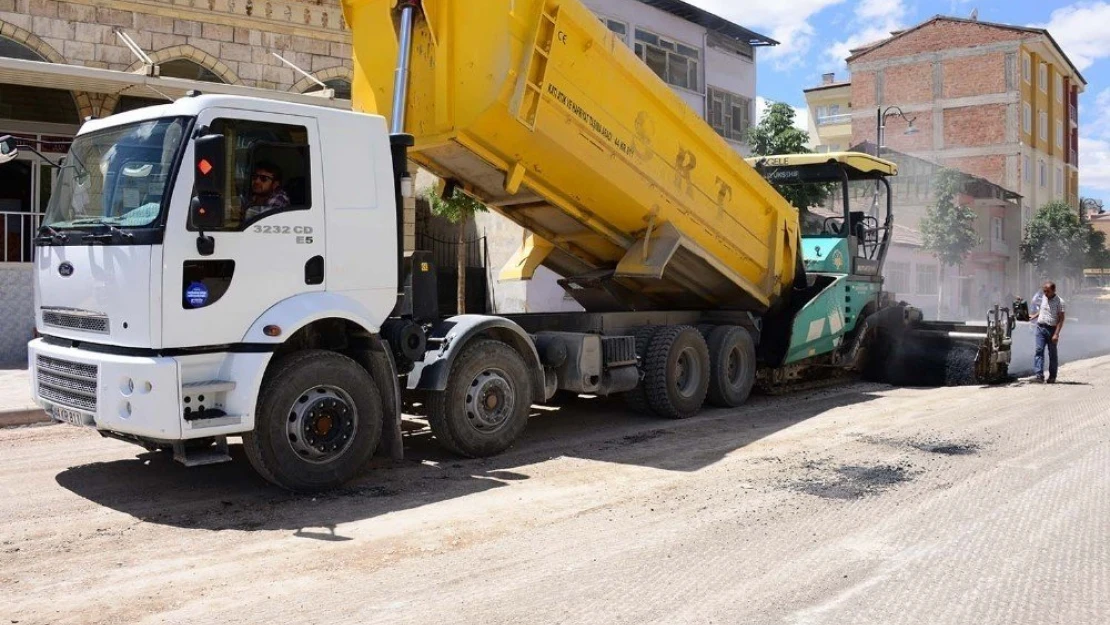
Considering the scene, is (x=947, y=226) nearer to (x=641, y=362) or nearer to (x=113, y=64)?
(x=641, y=362)

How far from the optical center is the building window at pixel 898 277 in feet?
127

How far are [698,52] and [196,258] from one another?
956 inches

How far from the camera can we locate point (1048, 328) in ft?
44.0

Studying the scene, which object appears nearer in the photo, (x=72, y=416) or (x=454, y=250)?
(x=72, y=416)

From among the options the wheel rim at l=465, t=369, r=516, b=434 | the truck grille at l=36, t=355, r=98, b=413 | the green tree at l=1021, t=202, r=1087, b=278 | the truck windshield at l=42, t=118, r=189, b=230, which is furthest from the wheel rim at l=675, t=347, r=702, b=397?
the green tree at l=1021, t=202, r=1087, b=278

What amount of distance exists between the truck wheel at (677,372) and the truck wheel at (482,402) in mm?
2047

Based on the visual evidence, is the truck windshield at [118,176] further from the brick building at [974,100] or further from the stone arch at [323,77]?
the brick building at [974,100]

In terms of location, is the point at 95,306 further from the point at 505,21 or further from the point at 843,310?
the point at 843,310

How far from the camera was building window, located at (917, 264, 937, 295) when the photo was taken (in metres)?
41.9

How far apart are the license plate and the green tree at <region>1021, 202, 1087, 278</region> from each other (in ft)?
174

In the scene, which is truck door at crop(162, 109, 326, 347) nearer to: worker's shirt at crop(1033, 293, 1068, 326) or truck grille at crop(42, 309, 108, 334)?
truck grille at crop(42, 309, 108, 334)

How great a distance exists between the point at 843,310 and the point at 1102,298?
49711 millimetres

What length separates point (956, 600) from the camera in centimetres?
422

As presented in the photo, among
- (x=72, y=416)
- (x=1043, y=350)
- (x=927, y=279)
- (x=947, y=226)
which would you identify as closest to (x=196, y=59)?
(x=72, y=416)
